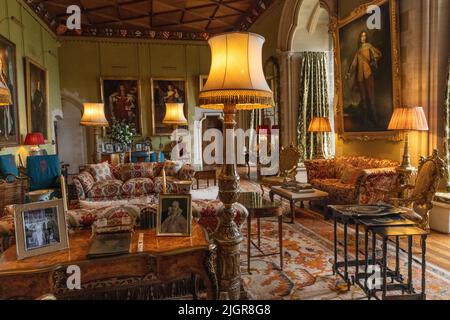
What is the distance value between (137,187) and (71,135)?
20.7 feet

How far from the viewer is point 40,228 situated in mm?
1721

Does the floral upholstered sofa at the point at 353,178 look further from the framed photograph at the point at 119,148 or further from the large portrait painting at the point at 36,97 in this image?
the large portrait painting at the point at 36,97

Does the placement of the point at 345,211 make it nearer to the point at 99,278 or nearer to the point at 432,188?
the point at 432,188

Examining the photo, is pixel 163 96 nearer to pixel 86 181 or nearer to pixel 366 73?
pixel 86 181

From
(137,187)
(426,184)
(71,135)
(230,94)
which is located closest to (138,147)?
(71,135)

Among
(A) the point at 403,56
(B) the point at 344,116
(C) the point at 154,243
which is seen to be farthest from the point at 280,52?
(C) the point at 154,243

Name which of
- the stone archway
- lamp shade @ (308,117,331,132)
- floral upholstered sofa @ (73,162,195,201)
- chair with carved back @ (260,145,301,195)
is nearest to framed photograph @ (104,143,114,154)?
the stone archway

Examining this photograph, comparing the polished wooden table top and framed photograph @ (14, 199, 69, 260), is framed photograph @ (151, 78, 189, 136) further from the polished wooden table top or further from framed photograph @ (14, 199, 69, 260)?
framed photograph @ (14, 199, 69, 260)

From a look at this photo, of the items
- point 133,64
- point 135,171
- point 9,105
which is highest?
point 133,64

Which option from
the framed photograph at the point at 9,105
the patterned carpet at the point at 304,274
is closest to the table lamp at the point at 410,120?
the patterned carpet at the point at 304,274

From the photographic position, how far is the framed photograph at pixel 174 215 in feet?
6.52

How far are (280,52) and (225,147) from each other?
6.50 meters

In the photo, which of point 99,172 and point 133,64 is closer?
point 99,172

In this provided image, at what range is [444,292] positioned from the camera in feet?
8.61
